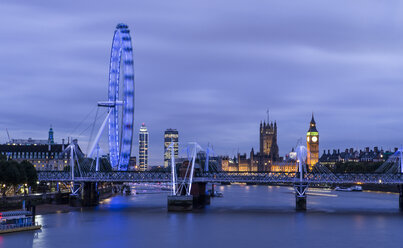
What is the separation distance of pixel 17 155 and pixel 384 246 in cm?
13784

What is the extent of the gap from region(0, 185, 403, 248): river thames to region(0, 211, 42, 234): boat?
3.96ft

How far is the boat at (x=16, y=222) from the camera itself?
57384 mm

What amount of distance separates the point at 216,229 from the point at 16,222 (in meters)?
18.9

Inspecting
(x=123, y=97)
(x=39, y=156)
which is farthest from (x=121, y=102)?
(x=39, y=156)

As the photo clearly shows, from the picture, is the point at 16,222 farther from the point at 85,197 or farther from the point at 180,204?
the point at 85,197

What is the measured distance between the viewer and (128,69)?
90.1 meters

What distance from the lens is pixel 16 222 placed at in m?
59.0

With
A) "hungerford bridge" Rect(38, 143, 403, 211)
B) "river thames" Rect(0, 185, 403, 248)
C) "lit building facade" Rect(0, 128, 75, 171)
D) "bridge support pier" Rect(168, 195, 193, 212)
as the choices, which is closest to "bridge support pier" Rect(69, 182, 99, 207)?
"hungerford bridge" Rect(38, 143, 403, 211)

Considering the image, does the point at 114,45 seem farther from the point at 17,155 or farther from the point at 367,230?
the point at 17,155

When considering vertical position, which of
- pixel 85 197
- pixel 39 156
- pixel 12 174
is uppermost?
pixel 39 156

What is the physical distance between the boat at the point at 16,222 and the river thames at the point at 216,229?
3.96 feet

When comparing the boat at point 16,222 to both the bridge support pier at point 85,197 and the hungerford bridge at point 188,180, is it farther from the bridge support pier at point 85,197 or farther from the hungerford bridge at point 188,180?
the bridge support pier at point 85,197

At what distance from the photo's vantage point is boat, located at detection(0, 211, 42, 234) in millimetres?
57384

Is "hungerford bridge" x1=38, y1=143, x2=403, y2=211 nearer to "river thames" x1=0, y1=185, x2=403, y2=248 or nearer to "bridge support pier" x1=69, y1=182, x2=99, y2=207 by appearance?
"bridge support pier" x1=69, y1=182, x2=99, y2=207
